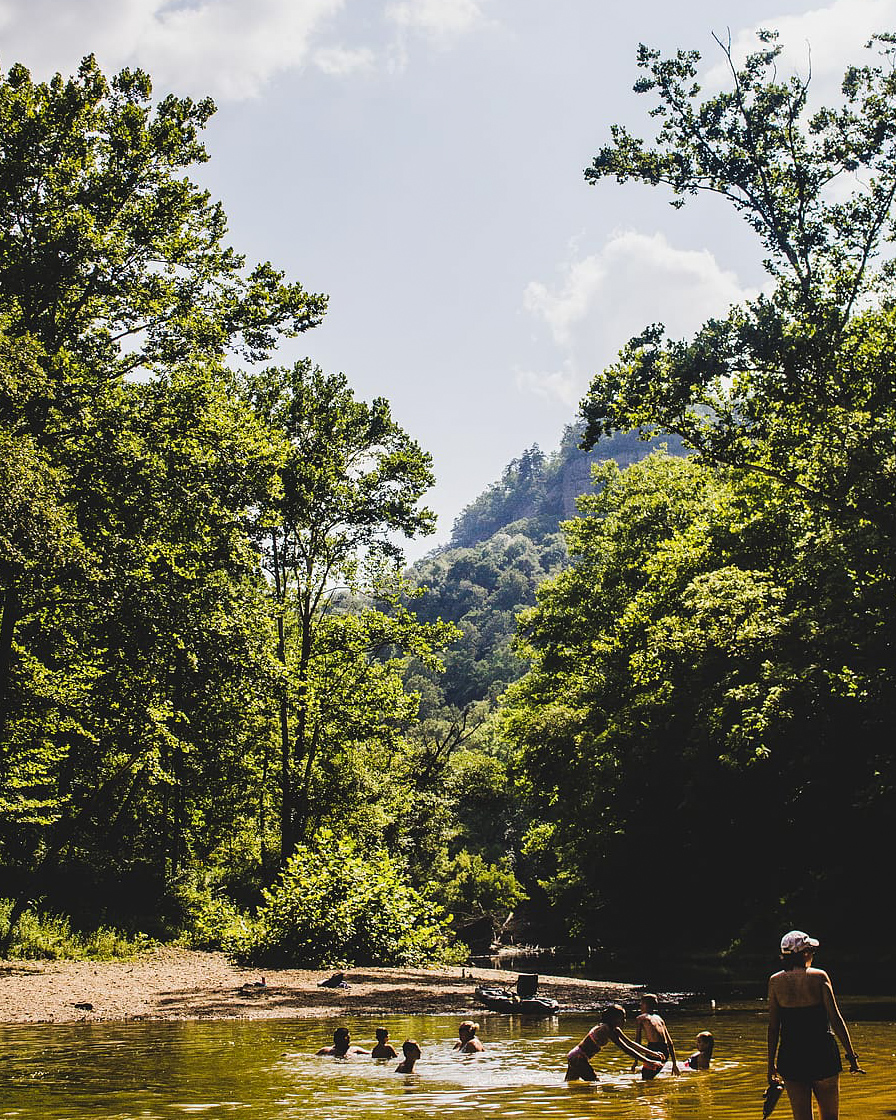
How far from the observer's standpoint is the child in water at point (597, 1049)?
34.8ft

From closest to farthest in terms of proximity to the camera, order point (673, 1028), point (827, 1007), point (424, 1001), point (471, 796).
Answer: point (827, 1007)
point (673, 1028)
point (424, 1001)
point (471, 796)

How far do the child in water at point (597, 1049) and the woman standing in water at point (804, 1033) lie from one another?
4032 mm

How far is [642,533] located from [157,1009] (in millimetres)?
30153

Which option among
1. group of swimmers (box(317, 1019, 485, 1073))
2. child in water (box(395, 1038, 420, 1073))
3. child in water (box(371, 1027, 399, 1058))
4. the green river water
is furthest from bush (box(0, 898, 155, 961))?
child in water (box(395, 1038, 420, 1073))

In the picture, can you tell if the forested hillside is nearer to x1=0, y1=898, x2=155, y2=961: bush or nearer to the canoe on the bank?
x1=0, y1=898, x2=155, y2=961: bush

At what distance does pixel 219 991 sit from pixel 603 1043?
974 cm

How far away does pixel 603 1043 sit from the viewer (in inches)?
457

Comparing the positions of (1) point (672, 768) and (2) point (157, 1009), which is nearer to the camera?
(2) point (157, 1009)

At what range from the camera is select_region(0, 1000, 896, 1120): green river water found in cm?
858

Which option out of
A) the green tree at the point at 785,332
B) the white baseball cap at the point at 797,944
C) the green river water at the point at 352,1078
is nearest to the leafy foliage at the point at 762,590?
the green tree at the point at 785,332

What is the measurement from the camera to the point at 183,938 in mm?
27422

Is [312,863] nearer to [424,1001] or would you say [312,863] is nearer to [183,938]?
[183,938]

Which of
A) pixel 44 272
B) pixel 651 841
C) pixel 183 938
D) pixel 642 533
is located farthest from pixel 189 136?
pixel 651 841

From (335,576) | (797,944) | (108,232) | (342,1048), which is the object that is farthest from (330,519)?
(797,944)
